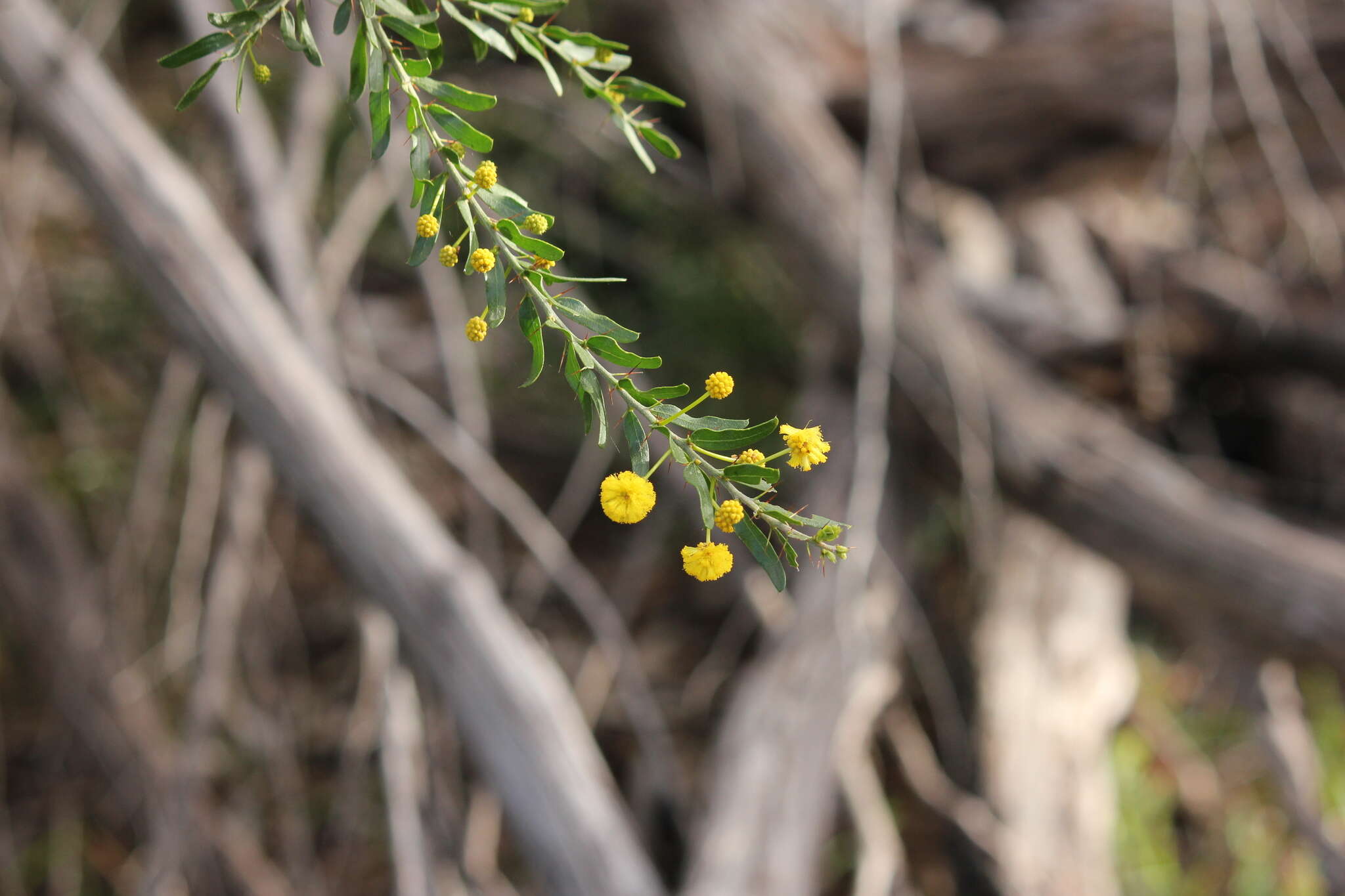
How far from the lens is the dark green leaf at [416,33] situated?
0.39m

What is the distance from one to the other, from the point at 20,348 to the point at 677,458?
1.91 metres

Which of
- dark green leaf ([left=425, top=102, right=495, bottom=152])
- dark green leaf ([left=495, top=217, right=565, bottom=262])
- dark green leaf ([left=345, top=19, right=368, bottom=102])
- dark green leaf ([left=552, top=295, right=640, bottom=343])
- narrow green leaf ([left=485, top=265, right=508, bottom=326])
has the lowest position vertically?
dark green leaf ([left=552, top=295, right=640, bottom=343])

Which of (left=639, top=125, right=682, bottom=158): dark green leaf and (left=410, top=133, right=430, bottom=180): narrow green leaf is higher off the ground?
(left=410, top=133, right=430, bottom=180): narrow green leaf

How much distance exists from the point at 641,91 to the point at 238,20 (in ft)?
0.54

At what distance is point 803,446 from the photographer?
0.36 meters

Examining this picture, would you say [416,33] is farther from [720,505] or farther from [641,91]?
[720,505]

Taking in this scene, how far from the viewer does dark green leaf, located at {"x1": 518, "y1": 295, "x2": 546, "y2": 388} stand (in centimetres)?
36

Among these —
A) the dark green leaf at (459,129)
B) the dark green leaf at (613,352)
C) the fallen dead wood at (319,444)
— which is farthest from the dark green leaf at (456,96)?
the fallen dead wood at (319,444)

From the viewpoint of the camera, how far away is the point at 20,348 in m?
1.85

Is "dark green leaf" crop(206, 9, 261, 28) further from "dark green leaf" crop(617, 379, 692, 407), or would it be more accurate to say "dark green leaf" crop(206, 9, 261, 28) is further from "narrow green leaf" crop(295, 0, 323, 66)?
"dark green leaf" crop(617, 379, 692, 407)

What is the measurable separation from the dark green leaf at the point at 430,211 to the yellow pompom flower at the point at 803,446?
0.14 metres

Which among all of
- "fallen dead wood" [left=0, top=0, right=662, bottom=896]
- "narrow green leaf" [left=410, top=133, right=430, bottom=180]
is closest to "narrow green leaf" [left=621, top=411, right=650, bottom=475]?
"narrow green leaf" [left=410, top=133, right=430, bottom=180]

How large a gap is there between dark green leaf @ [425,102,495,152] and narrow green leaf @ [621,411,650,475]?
12 centimetres

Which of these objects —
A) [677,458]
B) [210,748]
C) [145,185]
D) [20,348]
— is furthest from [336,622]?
[677,458]
